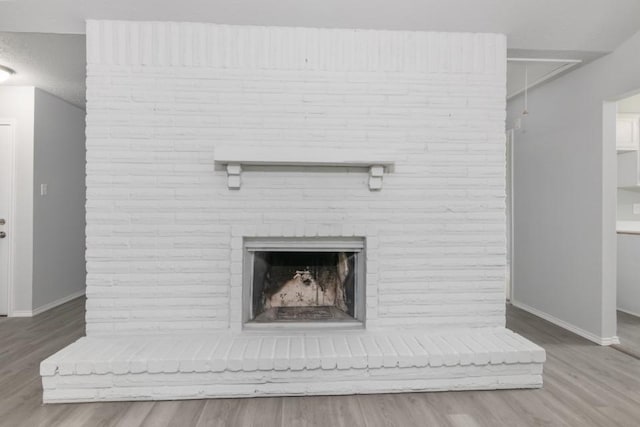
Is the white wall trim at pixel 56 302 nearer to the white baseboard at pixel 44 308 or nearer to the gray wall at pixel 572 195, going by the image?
the white baseboard at pixel 44 308

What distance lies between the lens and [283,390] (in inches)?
83.7

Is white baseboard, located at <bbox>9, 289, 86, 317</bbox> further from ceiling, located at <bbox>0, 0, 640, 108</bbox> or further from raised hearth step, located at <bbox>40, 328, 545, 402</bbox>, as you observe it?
ceiling, located at <bbox>0, 0, 640, 108</bbox>

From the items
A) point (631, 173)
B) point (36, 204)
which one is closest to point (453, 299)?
point (631, 173)

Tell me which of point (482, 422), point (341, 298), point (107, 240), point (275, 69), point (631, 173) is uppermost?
point (275, 69)

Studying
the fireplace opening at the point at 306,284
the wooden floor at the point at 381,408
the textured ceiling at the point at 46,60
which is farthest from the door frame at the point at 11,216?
the fireplace opening at the point at 306,284

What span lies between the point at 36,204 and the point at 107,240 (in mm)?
1989

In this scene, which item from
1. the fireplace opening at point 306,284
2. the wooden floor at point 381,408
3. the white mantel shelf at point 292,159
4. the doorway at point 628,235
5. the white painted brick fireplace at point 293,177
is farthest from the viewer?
the doorway at point 628,235

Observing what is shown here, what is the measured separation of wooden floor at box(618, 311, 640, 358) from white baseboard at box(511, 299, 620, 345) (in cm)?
8

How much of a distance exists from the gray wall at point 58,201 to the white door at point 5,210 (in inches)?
8.6

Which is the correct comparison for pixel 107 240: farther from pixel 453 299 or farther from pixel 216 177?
pixel 453 299

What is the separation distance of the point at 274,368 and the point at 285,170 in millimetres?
1175

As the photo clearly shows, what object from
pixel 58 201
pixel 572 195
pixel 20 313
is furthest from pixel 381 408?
pixel 58 201

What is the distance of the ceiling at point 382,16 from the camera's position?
7.55 ft

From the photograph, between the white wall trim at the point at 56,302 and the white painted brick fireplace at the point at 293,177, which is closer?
the white painted brick fireplace at the point at 293,177
